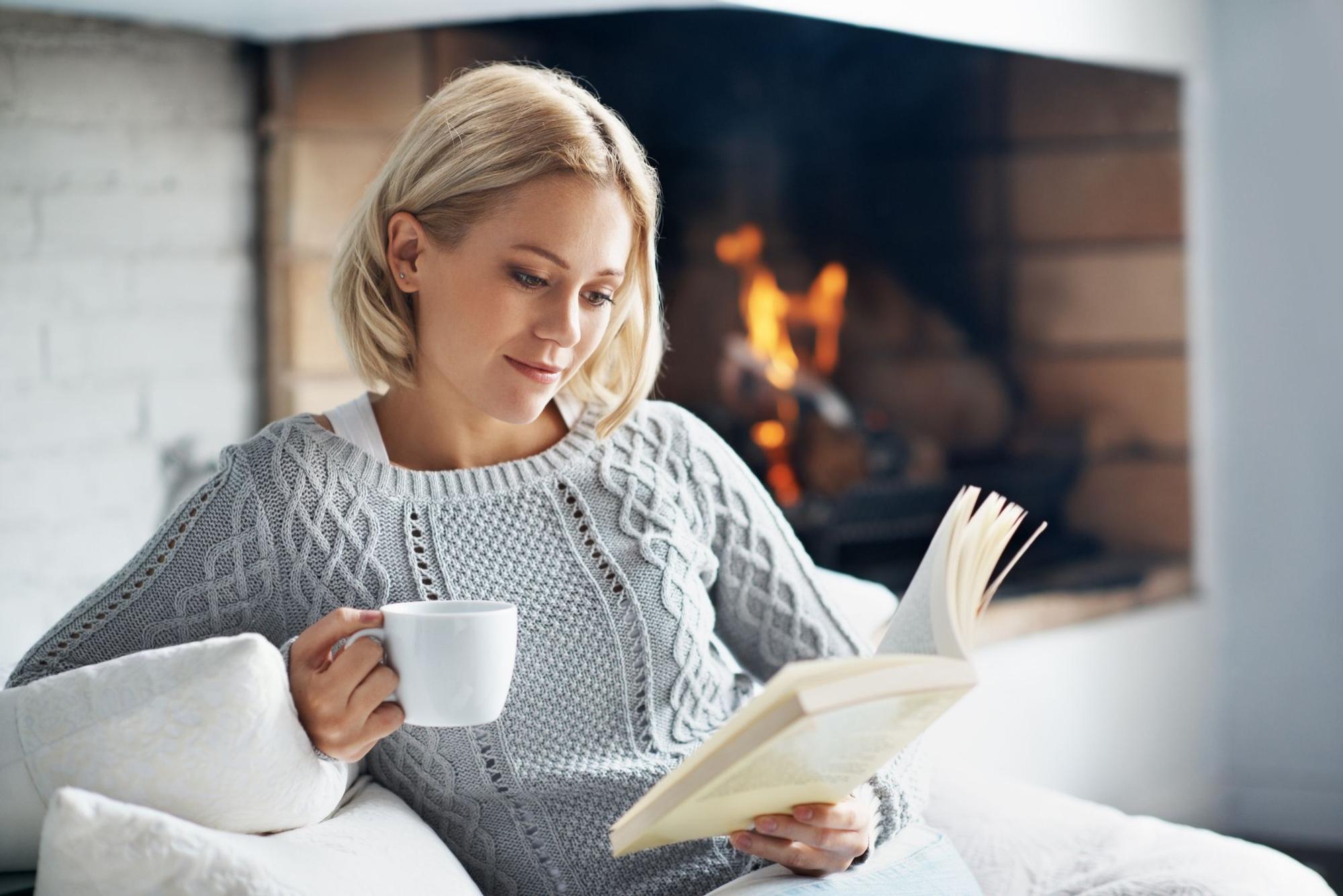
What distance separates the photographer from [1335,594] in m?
2.73

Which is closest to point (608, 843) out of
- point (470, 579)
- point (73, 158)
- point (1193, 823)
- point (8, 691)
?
point (470, 579)

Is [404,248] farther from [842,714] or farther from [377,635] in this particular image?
[842,714]

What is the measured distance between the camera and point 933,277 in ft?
9.46

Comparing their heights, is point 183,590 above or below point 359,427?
below

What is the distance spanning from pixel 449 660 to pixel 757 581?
0.47 m

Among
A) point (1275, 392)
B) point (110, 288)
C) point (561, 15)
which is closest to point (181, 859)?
point (110, 288)

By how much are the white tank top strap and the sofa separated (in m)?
0.27

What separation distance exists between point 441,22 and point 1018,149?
51.3 inches

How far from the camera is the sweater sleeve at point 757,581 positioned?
4.22 feet

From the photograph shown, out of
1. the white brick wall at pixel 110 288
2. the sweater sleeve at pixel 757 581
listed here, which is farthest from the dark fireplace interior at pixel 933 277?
the sweater sleeve at pixel 757 581

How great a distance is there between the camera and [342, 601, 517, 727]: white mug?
88cm

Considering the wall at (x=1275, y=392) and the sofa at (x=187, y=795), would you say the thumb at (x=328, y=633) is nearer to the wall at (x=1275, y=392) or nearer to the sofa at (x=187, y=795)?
the sofa at (x=187, y=795)

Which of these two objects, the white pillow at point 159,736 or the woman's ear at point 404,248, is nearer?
the white pillow at point 159,736

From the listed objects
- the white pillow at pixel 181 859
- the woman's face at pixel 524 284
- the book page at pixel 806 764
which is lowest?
the white pillow at pixel 181 859
